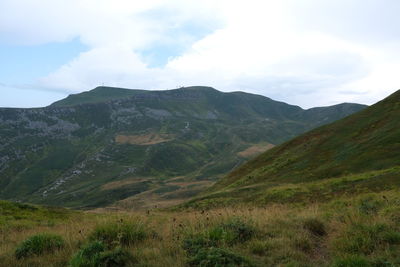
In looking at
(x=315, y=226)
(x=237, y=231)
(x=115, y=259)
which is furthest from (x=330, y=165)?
(x=115, y=259)

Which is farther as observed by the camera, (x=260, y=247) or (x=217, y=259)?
(x=260, y=247)

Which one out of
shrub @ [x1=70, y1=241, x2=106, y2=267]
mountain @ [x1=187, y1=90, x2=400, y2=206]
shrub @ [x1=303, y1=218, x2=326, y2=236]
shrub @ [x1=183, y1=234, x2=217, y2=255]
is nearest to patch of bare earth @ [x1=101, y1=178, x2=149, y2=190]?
mountain @ [x1=187, y1=90, x2=400, y2=206]

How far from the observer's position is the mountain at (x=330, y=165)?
26.1 m

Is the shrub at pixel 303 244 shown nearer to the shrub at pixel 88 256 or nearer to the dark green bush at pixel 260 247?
the dark green bush at pixel 260 247

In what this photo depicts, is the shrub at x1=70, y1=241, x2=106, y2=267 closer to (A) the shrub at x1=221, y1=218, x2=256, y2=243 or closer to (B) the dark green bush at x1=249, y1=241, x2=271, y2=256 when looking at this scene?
(A) the shrub at x1=221, y1=218, x2=256, y2=243

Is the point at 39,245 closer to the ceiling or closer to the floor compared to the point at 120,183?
closer to the ceiling

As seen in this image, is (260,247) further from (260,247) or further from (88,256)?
(88,256)

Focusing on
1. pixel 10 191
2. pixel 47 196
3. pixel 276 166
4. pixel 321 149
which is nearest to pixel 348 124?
pixel 321 149

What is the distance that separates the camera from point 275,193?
2978cm

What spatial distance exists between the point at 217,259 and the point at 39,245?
5.01 m

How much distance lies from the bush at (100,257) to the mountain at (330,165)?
18603 millimetres

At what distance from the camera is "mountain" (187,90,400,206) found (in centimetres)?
2611

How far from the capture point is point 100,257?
Answer: 282 inches

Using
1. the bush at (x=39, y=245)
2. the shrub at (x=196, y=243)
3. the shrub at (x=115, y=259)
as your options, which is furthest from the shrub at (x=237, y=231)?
the bush at (x=39, y=245)
